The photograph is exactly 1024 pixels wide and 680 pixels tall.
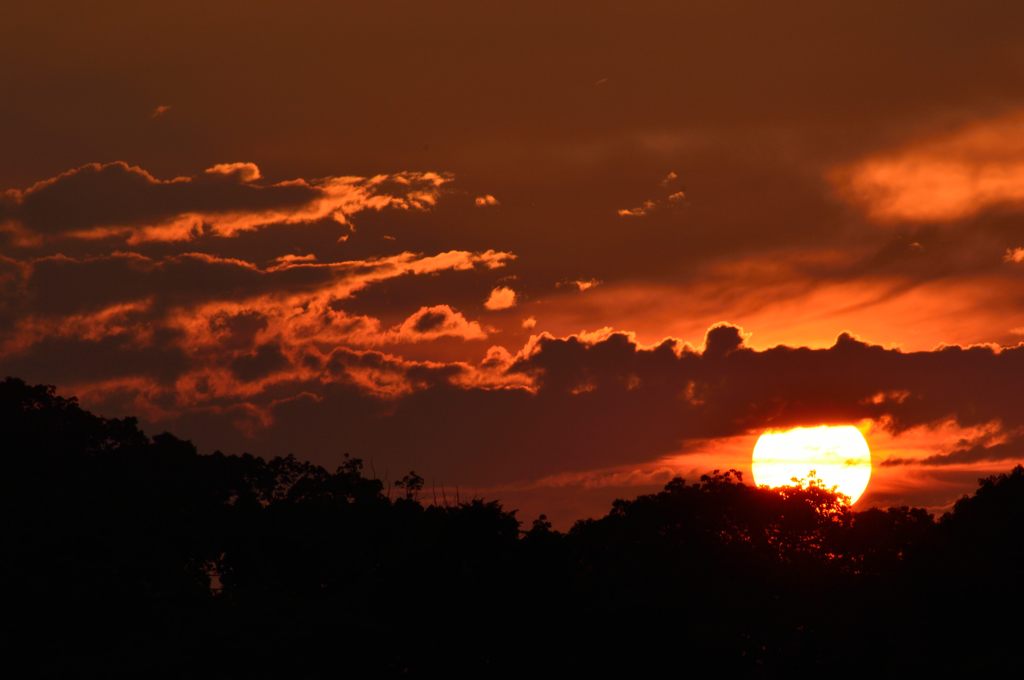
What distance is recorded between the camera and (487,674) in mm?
62281

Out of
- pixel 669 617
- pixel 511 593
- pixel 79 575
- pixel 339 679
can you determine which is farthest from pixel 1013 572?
pixel 79 575

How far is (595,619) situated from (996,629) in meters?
18.6

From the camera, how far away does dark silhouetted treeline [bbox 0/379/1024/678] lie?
63906 mm

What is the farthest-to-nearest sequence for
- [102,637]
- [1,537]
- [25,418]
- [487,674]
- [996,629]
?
[25,418] < [1,537] < [102,637] < [996,629] < [487,674]

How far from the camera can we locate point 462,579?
63.2 metres

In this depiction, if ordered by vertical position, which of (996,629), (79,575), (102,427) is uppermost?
(102,427)

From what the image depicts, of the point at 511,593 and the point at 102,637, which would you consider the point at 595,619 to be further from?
the point at 102,637

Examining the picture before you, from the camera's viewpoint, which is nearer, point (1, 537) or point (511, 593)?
point (511, 593)

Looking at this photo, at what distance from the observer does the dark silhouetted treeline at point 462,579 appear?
63.9 metres

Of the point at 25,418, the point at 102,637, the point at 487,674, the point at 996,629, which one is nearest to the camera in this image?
the point at 487,674

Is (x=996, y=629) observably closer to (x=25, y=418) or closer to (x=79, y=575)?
(x=79, y=575)

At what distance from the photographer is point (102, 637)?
7519cm

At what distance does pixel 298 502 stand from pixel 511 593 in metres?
31.6

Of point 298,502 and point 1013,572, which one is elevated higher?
point 298,502
